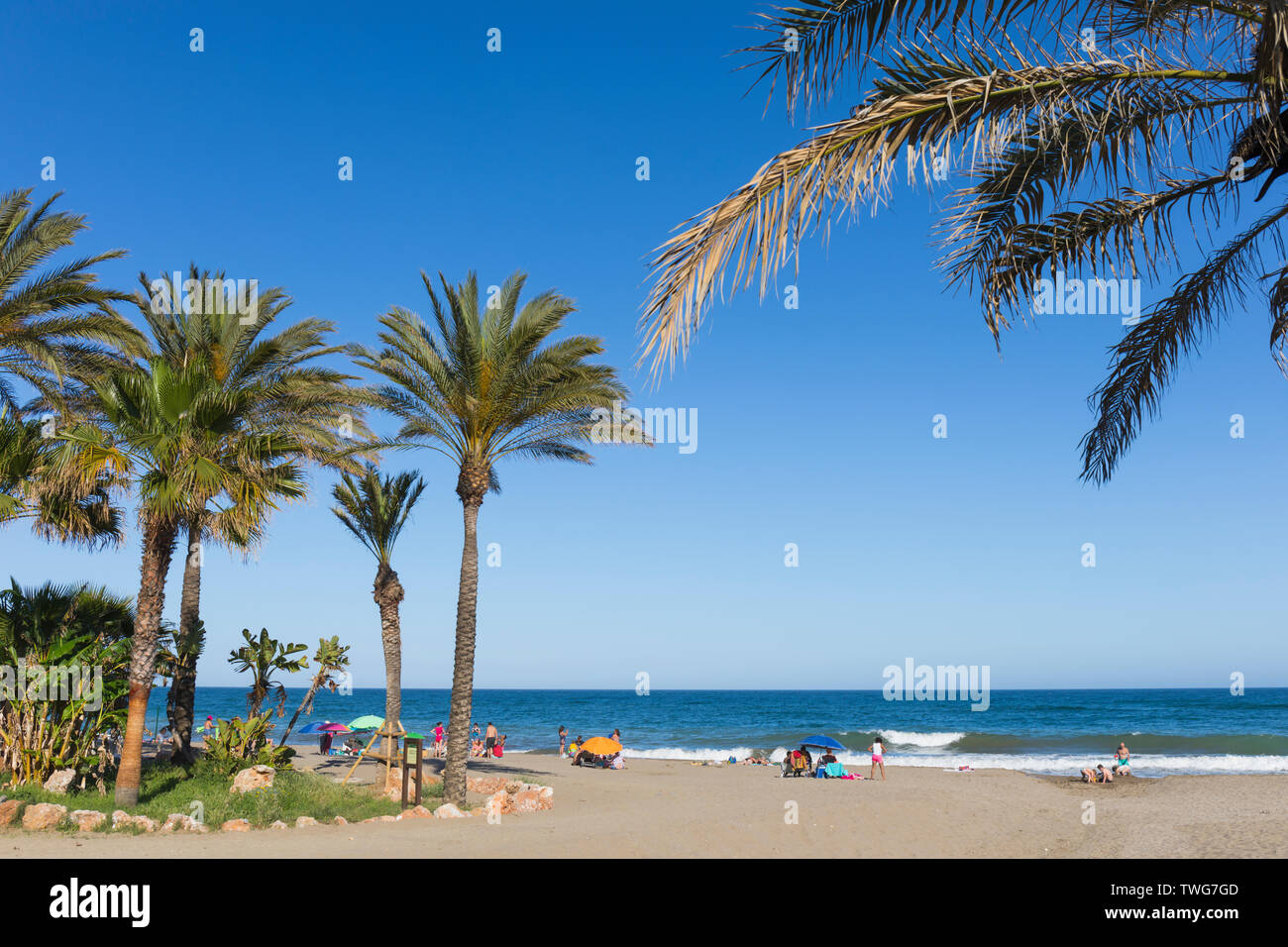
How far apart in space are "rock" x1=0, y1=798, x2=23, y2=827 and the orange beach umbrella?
2002cm

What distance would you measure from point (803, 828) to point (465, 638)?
7591 millimetres

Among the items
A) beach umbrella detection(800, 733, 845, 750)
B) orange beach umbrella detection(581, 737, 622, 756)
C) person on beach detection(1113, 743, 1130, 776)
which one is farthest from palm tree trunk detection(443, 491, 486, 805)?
person on beach detection(1113, 743, 1130, 776)

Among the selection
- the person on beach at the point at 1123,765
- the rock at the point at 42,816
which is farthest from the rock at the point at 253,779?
the person on beach at the point at 1123,765

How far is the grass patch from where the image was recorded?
14430 mm

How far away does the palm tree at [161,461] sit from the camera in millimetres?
14195

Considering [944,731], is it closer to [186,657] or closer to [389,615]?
[389,615]

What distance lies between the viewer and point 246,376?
17266mm

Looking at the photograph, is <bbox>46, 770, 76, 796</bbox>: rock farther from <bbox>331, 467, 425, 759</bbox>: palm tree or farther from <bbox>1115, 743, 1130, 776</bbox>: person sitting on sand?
<bbox>1115, 743, 1130, 776</bbox>: person sitting on sand

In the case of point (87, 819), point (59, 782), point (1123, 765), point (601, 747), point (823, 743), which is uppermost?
point (59, 782)

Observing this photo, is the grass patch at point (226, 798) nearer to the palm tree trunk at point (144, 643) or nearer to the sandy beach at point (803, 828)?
the palm tree trunk at point (144, 643)

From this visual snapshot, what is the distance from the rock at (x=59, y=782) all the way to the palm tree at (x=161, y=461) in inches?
57.4

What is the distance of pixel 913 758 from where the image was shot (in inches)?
1615

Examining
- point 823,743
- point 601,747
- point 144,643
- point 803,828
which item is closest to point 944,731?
point 823,743
